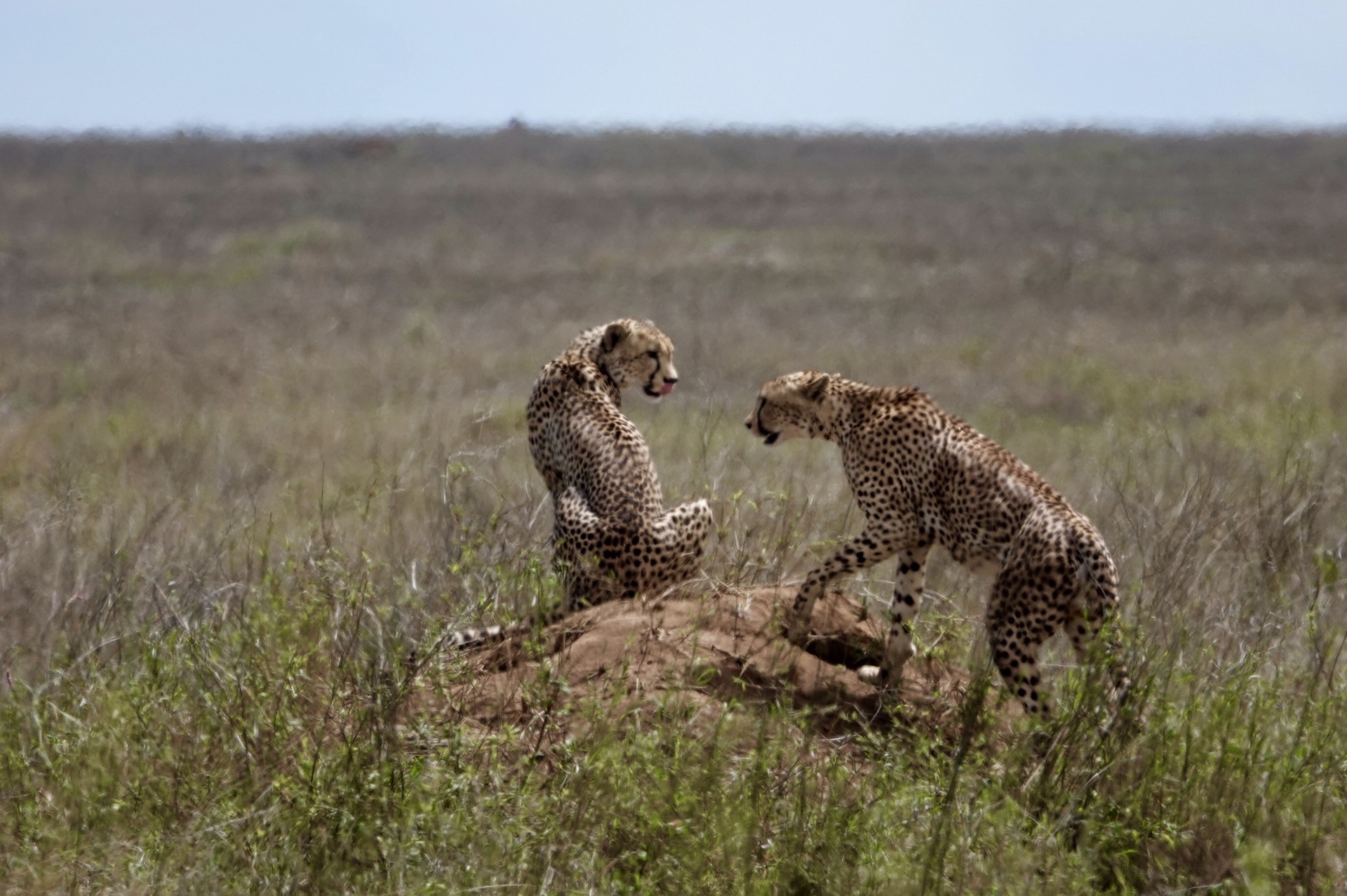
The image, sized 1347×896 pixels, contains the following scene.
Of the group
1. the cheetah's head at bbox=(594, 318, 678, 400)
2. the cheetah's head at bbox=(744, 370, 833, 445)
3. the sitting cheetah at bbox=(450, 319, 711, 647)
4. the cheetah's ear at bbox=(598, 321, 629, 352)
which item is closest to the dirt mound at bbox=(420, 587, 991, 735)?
the sitting cheetah at bbox=(450, 319, 711, 647)

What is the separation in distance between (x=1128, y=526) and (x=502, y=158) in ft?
130

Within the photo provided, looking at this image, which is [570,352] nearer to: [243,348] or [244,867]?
[244,867]

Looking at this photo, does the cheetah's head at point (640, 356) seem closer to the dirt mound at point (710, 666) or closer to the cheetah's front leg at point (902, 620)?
the dirt mound at point (710, 666)

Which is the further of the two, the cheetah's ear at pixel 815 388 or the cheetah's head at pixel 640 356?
A: the cheetah's head at pixel 640 356

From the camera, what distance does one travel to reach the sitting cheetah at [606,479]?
18.1ft

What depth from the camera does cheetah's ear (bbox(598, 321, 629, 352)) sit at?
6070mm

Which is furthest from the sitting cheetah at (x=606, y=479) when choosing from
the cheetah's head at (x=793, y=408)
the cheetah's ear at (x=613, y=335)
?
the cheetah's head at (x=793, y=408)

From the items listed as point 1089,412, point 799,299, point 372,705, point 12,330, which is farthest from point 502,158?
point 372,705

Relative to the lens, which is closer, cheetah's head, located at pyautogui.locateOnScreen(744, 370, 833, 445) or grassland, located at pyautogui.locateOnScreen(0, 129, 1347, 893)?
grassland, located at pyautogui.locateOnScreen(0, 129, 1347, 893)

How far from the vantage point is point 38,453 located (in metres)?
10.2

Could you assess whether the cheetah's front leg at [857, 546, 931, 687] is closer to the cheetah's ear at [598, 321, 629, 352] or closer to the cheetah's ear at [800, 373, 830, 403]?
the cheetah's ear at [800, 373, 830, 403]

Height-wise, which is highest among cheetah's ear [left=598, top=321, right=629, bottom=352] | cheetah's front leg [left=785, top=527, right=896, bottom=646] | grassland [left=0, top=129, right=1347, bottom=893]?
cheetah's ear [left=598, top=321, right=629, bottom=352]

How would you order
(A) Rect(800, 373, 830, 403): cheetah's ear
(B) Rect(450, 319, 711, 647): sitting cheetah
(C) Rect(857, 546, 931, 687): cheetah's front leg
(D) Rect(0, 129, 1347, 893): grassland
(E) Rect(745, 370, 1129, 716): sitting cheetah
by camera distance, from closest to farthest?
(D) Rect(0, 129, 1347, 893): grassland, (E) Rect(745, 370, 1129, 716): sitting cheetah, (C) Rect(857, 546, 931, 687): cheetah's front leg, (B) Rect(450, 319, 711, 647): sitting cheetah, (A) Rect(800, 373, 830, 403): cheetah's ear

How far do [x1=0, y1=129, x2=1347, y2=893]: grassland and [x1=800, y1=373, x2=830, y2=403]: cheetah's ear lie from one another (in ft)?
1.41
